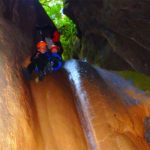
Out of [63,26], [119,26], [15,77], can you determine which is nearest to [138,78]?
[119,26]

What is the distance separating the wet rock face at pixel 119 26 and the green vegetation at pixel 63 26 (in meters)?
1.99

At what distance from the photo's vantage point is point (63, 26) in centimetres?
1361

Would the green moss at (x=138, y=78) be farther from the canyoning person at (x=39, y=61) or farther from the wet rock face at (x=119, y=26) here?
the canyoning person at (x=39, y=61)

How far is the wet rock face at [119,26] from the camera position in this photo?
8.34 m

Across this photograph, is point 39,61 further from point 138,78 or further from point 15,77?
point 138,78

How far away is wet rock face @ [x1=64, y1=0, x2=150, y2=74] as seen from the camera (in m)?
8.34

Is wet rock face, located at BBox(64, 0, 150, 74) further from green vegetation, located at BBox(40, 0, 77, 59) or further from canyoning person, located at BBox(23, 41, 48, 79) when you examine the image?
canyoning person, located at BBox(23, 41, 48, 79)

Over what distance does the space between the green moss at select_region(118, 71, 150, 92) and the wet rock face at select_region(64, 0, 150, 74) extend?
0.62 feet

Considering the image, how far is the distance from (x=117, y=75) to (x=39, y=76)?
272cm

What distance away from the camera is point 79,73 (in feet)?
29.7

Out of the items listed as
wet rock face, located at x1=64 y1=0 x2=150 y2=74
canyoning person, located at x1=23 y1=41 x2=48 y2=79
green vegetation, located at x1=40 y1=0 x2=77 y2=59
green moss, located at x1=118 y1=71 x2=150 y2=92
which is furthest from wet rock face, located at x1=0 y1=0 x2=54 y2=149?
green moss, located at x1=118 y1=71 x2=150 y2=92

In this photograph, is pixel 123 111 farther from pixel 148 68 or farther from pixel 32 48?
pixel 32 48

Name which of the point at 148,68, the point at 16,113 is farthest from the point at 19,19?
the point at 16,113

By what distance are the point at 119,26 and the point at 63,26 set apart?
4924 millimetres
